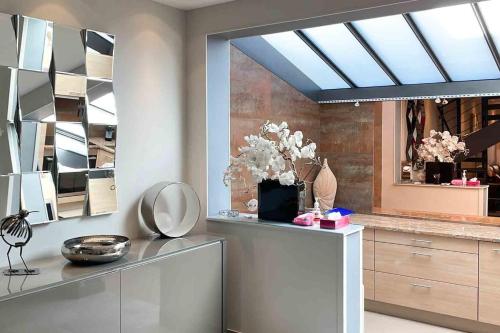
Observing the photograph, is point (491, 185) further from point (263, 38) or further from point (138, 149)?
point (138, 149)

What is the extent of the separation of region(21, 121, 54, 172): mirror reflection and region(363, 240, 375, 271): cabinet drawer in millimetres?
2808

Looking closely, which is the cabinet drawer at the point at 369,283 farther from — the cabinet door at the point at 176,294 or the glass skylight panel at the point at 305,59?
the glass skylight panel at the point at 305,59

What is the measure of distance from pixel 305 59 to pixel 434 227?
225 centimetres

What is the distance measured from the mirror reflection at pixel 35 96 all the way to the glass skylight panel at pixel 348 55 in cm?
261

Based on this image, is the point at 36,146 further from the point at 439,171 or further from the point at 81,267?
the point at 439,171

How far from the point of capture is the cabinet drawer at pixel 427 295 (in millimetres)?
3799

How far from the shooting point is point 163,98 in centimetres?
357

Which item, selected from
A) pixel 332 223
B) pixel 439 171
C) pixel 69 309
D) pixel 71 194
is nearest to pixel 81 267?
pixel 69 309

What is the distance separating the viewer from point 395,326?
397cm

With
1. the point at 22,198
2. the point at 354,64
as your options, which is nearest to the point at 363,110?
the point at 354,64

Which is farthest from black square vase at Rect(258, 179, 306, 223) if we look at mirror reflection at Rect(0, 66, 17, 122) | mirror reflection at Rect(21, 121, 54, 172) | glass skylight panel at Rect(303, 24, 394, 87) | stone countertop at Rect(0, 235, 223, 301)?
glass skylight panel at Rect(303, 24, 394, 87)

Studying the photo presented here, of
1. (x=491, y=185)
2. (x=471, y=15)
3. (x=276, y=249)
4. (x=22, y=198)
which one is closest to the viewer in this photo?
(x=22, y=198)

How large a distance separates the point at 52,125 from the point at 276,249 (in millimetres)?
1669

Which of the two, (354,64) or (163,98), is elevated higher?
(354,64)
